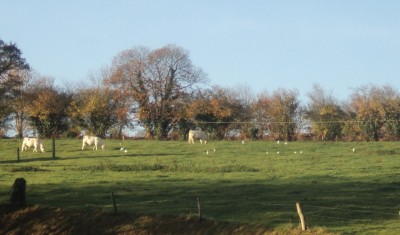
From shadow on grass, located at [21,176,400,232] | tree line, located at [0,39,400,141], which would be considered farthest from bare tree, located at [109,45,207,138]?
shadow on grass, located at [21,176,400,232]

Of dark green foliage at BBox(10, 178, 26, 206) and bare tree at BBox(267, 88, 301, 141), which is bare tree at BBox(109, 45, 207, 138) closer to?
bare tree at BBox(267, 88, 301, 141)

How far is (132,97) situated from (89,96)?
572 centimetres

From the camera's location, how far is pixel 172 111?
80812 mm

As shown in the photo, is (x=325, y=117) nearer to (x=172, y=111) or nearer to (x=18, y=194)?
(x=172, y=111)

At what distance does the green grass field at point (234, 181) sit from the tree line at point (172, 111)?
1879 cm

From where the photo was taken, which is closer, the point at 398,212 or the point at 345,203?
the point at 398,212

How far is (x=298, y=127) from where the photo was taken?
268 feet

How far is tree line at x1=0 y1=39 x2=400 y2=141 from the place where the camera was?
3095 inches

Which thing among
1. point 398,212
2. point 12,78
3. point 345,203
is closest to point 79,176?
point 12,78

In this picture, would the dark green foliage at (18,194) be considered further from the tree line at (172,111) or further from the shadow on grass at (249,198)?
the tree line at (172,111)

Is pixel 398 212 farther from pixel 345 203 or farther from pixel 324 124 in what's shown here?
pixel 324 124

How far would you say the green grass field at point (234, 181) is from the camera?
26219 millimetres

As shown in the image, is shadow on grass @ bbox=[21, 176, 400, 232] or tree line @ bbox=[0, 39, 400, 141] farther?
tree line @ bbox=[0, 39, 400, 141]

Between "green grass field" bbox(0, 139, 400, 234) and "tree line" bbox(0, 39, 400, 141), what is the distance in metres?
18.8
